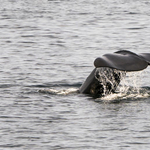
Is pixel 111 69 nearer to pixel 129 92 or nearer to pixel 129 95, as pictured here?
pixel 129 95

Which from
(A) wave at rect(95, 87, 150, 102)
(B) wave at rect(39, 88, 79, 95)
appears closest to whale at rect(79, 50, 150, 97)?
(A) wave at rect(95, 87, 150, 102)

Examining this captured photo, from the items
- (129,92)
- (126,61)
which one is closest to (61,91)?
(129,92)

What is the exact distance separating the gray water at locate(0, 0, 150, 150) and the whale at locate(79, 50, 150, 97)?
0.92 feet

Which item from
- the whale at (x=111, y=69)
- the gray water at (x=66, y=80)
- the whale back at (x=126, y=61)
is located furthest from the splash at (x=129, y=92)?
the whale back at (x=126, y=61)

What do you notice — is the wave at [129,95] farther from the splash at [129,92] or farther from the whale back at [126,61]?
the whale back at [126,61]

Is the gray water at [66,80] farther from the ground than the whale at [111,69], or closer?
closer

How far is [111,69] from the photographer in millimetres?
14320

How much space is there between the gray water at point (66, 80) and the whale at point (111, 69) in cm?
28

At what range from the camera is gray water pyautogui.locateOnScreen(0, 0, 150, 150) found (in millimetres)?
Answer: 12133

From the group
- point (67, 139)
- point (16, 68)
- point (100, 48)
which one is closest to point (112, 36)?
point (100, 48)

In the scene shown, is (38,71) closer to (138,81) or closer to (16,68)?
(16,68)

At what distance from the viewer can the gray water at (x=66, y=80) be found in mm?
12133

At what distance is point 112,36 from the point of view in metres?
27.1

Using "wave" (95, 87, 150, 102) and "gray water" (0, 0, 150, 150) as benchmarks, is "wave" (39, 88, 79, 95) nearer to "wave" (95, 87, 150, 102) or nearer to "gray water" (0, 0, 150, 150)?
"gray water" (0, 0, 150, 150)
